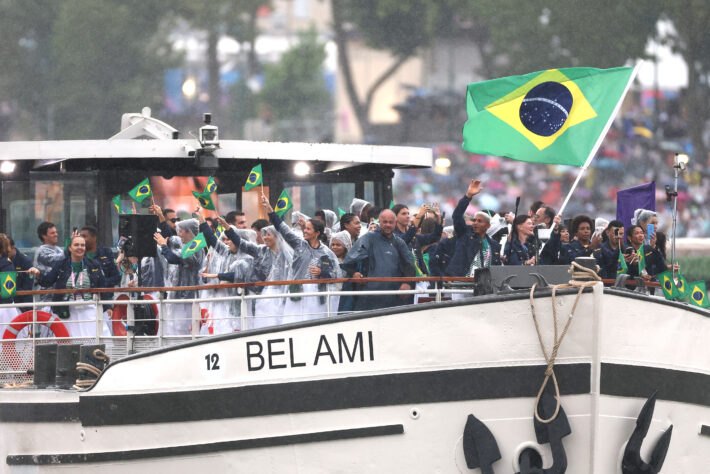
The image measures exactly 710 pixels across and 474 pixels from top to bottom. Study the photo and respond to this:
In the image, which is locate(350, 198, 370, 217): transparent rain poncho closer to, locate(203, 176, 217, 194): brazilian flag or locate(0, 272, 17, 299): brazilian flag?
locate(203, 176, 217, 194): brazilian flag

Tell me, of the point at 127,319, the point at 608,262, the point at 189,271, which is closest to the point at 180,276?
the point at 189,271

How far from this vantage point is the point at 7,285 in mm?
12195

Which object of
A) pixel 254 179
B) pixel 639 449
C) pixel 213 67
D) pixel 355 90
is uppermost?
pixel 213 67

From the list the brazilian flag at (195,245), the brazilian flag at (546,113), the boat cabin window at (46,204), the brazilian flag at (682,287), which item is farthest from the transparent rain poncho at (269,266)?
the brazilian flag at (682,287)

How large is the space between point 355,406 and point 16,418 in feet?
9.81

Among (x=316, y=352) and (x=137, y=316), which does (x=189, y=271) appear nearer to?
(x=137, y=316)

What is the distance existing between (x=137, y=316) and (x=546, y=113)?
12.8 feet

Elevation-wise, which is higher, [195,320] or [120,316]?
[195,320]

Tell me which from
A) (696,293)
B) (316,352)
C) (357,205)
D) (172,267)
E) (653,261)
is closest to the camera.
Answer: (316,352)

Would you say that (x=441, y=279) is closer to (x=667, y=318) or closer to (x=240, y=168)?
(x=667, y=318)

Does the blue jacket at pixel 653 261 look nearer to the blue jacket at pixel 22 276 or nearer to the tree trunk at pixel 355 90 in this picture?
the blue jacket at pixel 22 276

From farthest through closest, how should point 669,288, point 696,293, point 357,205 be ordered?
point 357,205
point 696,293
point 669,288

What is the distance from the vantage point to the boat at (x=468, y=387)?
9875 millimetres

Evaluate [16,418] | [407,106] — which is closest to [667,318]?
[16,418]
